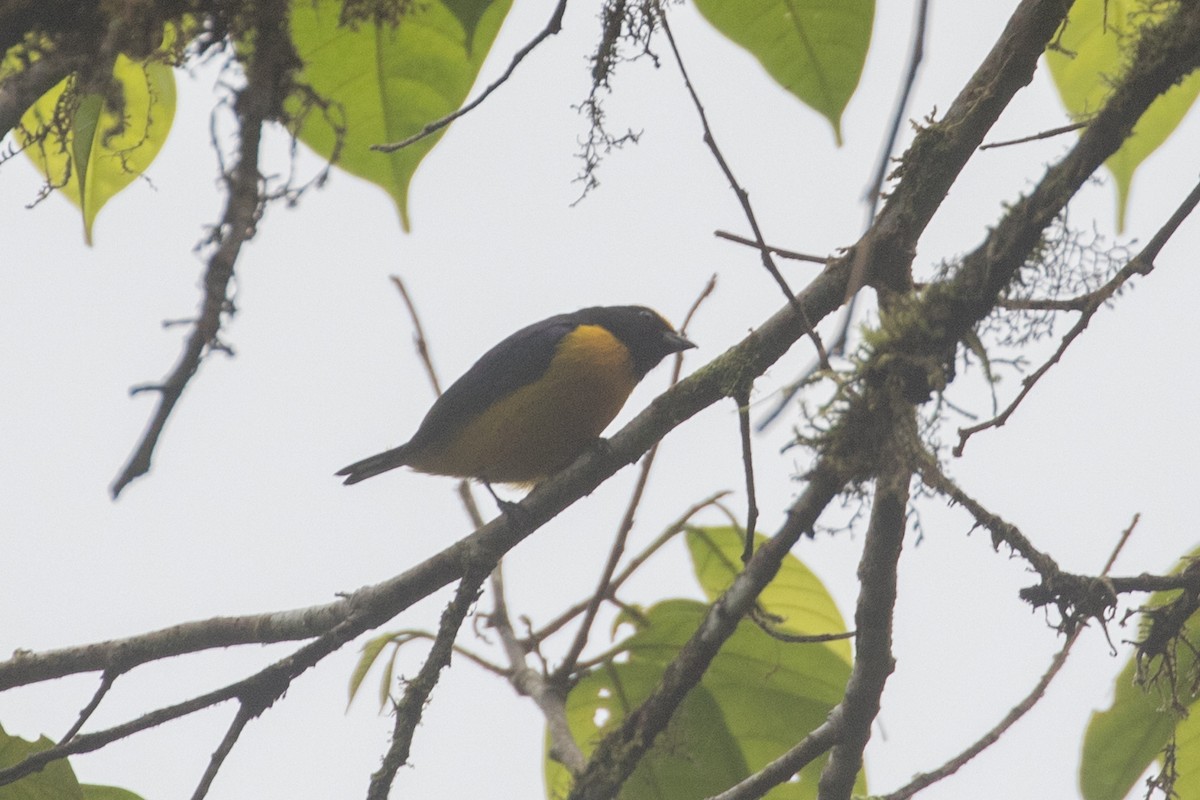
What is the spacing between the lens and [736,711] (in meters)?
3.62

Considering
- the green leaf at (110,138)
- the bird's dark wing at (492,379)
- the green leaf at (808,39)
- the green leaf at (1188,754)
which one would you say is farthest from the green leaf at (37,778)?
the bird's dark wing at (492,379)

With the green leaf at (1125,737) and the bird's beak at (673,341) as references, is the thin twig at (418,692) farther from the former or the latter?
the bird's beak at (673,341)

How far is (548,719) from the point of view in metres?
3.57

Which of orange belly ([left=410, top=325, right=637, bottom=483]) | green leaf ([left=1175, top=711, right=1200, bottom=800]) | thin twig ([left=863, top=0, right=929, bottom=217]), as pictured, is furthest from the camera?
orange belly ([left=410, top=325, right=637, bottom=483])

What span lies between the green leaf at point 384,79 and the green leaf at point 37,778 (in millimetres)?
1199

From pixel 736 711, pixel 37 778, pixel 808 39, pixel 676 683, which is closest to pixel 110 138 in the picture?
pixel 37 778

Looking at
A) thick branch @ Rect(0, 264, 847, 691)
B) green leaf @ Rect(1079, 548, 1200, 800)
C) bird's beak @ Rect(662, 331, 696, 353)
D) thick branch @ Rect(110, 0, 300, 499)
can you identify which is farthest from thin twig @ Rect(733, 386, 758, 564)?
bird's beak @ Rect(662, 331, 696, 353)

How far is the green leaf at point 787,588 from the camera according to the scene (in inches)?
149

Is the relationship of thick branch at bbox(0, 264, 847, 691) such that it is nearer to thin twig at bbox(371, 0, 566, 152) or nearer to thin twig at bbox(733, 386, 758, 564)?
thin twig at bbox(733, 386, 758, 564)

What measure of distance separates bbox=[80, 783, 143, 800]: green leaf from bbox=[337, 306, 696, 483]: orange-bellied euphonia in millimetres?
2698

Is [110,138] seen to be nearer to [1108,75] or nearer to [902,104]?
[902,104]

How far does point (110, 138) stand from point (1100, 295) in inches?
72.0

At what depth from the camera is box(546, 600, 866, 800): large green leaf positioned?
3.57 metres

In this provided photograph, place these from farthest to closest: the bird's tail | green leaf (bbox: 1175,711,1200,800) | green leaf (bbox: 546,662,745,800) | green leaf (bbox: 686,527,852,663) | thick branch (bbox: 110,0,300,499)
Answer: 1. the bird's tail
2. green leaf (bbox: 686,527,852,663)
3. green leaf (bbox: 546,662,745,800)
4. green leaf (bbox: 1175,711,1200,800)
5. thick branch (bbox: 110,0,300,499)
